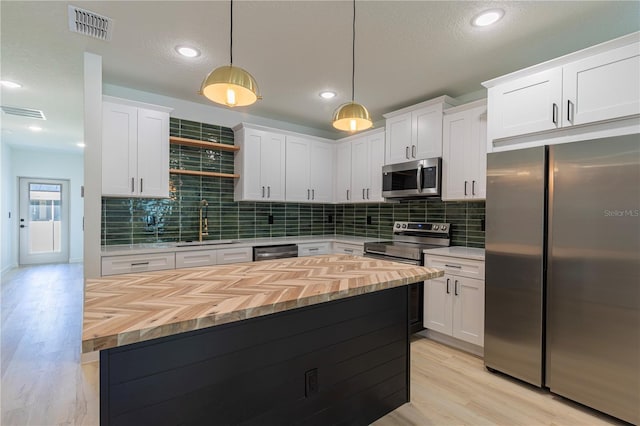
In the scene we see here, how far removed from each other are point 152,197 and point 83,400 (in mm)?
1886

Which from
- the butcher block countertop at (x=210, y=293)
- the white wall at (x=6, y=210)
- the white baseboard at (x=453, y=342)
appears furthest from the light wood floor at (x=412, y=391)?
the white wall at (x=6, y=210)

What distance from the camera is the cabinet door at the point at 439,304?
3018mm

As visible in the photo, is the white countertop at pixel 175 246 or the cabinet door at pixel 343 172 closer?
the white countertop at pixel 175 246

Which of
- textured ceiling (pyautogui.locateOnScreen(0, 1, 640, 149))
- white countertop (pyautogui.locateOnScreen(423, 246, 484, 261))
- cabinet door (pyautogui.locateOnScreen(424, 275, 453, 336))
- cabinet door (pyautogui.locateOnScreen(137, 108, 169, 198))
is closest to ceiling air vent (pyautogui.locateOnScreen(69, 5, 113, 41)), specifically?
textured ceiling (pyautogui.locateOnScreen(0, 1, 640, 149))

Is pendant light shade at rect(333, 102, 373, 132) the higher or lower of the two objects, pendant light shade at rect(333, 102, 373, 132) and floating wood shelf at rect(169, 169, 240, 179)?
the higher

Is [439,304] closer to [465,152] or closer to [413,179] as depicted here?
[413,179]

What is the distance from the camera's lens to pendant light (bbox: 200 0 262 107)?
1547 mm

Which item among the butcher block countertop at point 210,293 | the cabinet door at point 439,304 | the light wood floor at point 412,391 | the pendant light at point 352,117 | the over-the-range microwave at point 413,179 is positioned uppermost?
the pendant light at point 352,117

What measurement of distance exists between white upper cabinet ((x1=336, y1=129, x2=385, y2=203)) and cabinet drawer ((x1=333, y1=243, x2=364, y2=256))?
2.15 feet

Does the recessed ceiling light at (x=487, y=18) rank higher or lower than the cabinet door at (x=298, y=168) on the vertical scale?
higher

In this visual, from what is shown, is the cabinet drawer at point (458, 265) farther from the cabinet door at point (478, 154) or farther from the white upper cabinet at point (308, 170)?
the white upper cabinet at point (308, 170)

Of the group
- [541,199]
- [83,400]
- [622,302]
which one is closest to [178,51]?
[83,400]

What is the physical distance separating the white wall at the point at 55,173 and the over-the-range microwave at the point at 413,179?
754cm

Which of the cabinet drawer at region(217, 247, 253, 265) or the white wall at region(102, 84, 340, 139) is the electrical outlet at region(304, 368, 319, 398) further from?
the white wall at region(102, 84, 340, 139)
